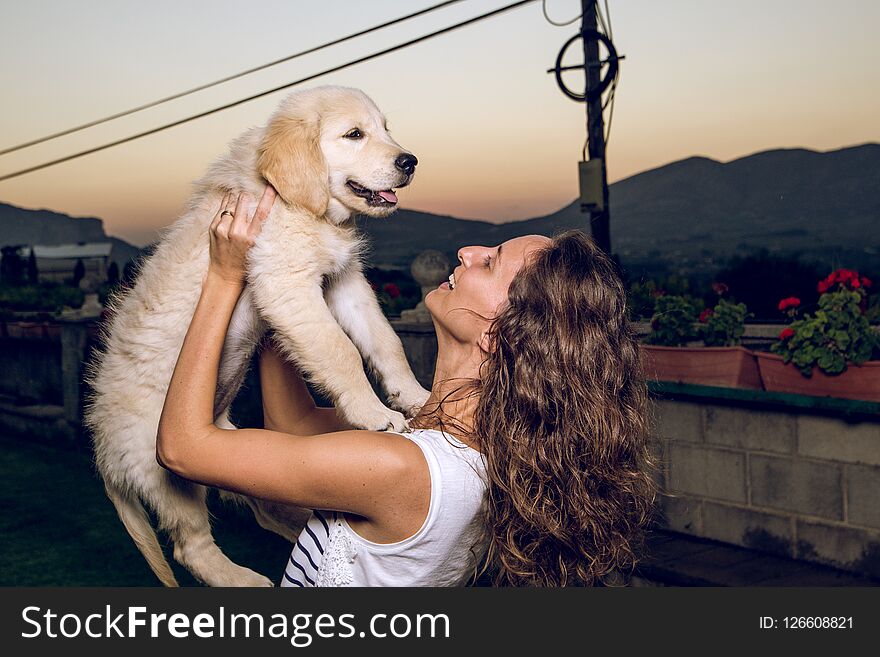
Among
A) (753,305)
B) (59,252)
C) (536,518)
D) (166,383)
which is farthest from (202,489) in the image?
(59,252)

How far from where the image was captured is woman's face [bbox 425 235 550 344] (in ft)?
5.80

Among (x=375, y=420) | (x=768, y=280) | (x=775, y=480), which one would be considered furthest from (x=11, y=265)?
(x=375, y=420)

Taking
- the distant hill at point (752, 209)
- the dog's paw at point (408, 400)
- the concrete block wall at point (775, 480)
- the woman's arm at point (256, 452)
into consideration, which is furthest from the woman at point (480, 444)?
the distant hill at point (752, 209)

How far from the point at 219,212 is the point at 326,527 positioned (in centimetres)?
70

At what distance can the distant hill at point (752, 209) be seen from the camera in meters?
9.31

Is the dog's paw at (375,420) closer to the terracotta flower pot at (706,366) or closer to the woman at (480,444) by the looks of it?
the woman at (480,444)

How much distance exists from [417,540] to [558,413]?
1.28ft

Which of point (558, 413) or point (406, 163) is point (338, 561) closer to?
point (558, 413)

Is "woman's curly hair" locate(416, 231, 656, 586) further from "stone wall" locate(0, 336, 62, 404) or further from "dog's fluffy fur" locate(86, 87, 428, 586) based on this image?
"stone wall" locate(0, 336, 62, 404)

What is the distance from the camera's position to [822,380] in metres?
3.98

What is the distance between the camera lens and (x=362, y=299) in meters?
2.10

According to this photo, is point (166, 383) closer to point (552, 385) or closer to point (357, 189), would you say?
point (357, 189)

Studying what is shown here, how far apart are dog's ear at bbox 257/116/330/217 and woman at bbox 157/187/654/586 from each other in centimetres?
4

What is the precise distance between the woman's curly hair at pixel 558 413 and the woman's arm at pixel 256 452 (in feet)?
0.73
